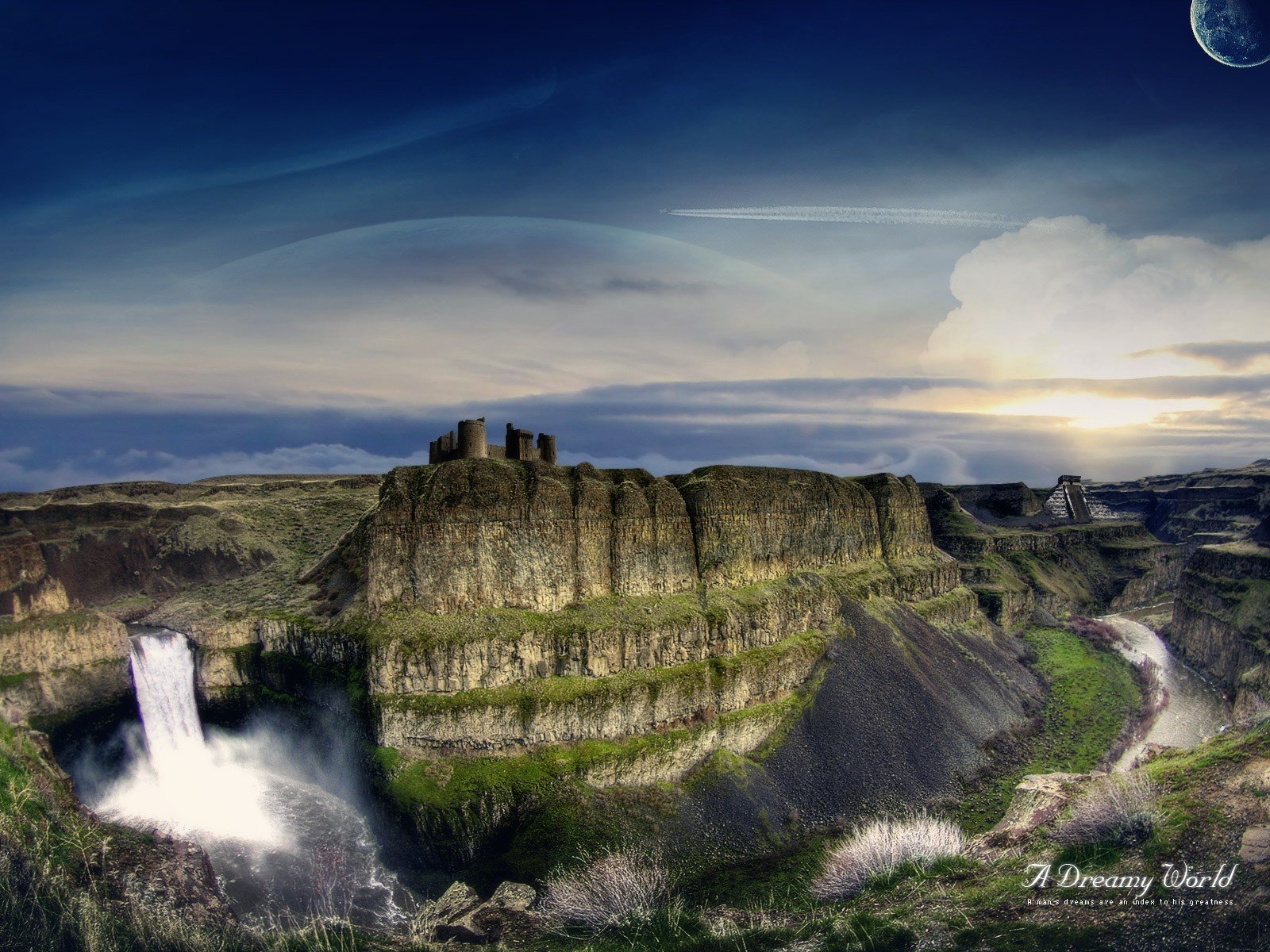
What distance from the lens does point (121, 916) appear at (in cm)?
2578

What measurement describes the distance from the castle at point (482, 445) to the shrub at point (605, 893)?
2592cm

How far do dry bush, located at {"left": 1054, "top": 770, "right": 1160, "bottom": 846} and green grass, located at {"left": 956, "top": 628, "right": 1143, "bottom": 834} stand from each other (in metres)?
10.3

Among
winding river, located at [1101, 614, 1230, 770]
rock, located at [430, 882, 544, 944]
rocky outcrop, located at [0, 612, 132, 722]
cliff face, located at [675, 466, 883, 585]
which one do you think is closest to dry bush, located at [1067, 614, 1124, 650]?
winding river, located at [1101, 614, 1230, 770]

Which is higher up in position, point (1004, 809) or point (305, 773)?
point (305, 773)

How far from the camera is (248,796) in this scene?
42.3 m

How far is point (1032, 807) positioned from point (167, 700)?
179ft

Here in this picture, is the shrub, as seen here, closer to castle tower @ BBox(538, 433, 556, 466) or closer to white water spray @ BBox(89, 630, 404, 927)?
white water spray @ BBox(89, 630, 404, 927)

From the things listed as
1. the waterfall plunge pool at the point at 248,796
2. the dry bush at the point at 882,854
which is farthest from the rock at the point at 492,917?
the dry bush at the point at 882,854

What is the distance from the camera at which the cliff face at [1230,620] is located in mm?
52562

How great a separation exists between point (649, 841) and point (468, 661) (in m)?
13.3

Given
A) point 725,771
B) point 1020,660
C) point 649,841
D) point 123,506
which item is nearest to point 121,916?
point 649,841

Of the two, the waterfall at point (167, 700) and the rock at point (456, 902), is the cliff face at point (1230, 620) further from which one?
the waterfall at point (167, 700)

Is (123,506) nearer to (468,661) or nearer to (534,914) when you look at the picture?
(468,661)

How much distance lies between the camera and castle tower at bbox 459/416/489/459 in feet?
160
